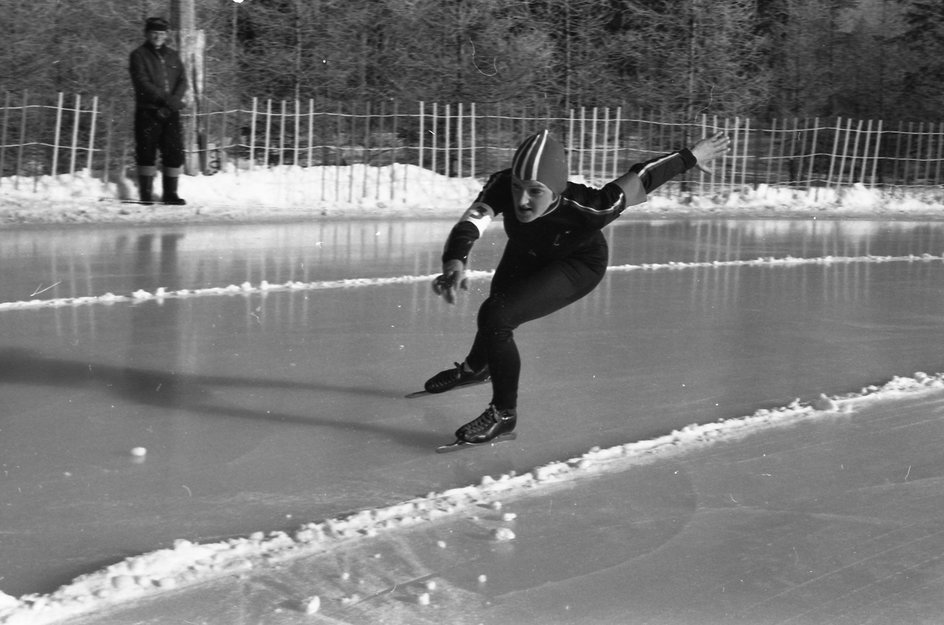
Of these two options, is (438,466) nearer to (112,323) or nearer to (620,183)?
(620,183)

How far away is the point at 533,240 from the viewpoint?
558 cm

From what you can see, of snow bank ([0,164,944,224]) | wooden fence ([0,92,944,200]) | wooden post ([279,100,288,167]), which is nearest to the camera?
snow bank ([0,164,944,224])

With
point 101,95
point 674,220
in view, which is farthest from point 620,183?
point 101,95

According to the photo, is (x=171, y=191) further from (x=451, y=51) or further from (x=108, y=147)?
(x=451, y=51)

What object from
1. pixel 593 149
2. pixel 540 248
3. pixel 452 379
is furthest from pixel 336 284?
pixel 593 149

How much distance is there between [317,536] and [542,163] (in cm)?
187

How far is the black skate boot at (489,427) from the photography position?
531 centimetres

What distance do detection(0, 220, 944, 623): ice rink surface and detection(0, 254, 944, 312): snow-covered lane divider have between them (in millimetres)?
59

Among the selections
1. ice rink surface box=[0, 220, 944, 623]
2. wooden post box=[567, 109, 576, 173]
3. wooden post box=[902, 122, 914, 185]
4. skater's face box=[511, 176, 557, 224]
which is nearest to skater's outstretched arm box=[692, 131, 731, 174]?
skater's face box=[511, 176, 557, 224]

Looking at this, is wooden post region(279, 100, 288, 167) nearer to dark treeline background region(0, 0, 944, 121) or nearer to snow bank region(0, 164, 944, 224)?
snow bank region(0, 164, 944, 224)

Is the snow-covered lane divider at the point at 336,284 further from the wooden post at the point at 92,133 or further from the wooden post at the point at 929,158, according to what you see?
the wooden post at the point at 929,158

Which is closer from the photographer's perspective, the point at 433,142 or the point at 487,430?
the point at 487,430

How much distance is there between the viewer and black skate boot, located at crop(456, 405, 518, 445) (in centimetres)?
531

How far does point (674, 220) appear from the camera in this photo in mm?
16531
